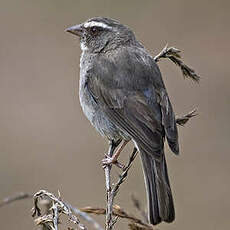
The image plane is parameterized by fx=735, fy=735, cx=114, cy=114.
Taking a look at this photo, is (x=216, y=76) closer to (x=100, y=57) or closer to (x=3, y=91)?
(x=3, y=91)

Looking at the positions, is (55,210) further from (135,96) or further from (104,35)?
(104,35)

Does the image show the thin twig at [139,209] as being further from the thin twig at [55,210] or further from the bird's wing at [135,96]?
the bird's wing at [135,96]

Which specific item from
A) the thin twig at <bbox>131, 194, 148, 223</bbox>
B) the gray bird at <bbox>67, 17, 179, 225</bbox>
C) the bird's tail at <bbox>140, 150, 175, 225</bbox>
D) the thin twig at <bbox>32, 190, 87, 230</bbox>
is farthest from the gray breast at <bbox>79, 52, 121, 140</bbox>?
the thin twig at <bbox>32, 190, 87, 230</bbox>

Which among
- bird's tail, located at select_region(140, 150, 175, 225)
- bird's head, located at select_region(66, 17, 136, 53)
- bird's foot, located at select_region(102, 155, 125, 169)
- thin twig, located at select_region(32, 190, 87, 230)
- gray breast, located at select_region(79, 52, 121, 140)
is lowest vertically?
bird's tail, located at select_region(140, 150, 175, 225)

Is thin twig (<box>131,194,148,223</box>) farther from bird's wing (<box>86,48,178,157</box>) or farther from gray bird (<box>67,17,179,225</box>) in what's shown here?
bird's wing (<box>86,48,178,157</box>)

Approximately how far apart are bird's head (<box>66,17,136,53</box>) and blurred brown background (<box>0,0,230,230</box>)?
9.39 ft

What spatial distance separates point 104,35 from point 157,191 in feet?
6.50

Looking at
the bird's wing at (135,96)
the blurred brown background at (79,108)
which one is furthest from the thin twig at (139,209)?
the blurred brown background at (79,108)

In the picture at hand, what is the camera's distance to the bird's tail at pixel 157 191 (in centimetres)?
491

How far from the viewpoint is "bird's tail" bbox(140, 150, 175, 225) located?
193 inches

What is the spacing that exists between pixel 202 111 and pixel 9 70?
445 cm

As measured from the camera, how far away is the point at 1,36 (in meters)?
16.5

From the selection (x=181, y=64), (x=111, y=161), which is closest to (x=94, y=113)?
(x=111, y=161)

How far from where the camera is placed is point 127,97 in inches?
238
